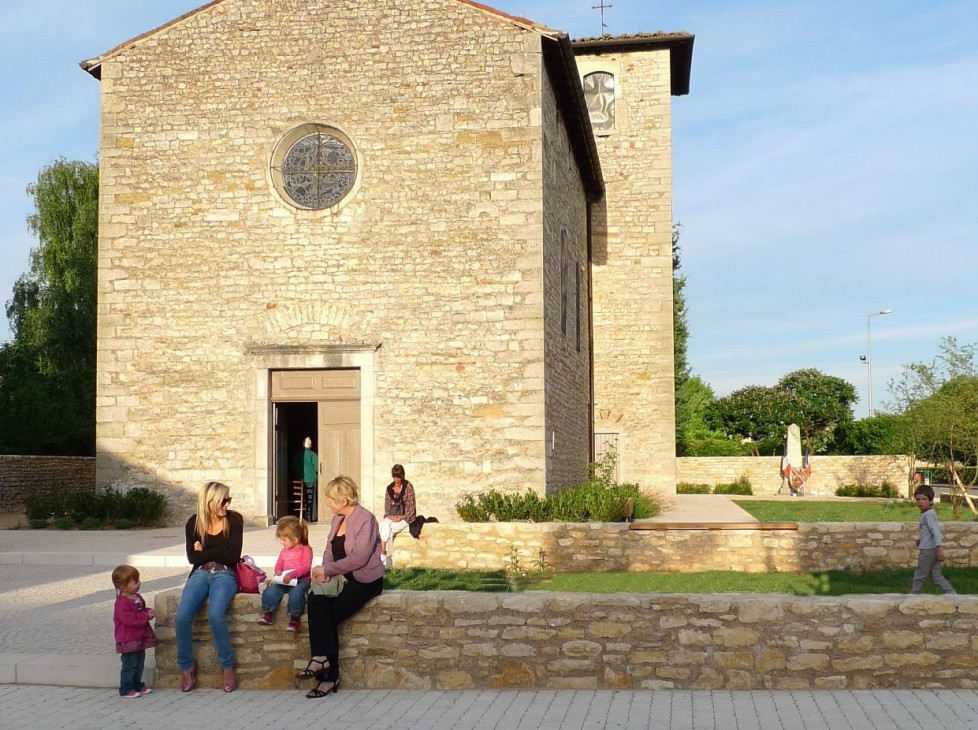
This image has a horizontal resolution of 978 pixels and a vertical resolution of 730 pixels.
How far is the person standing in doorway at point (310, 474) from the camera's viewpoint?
17094 mm

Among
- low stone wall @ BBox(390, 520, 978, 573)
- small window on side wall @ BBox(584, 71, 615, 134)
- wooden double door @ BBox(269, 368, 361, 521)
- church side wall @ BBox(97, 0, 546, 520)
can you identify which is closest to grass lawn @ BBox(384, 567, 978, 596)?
low stone wall @ BBox(390, 520, 978, 573)

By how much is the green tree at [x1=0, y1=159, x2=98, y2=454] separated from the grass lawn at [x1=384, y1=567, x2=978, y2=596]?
21.8 metres

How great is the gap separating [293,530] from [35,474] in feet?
68.1

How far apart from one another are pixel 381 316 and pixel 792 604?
1085cm

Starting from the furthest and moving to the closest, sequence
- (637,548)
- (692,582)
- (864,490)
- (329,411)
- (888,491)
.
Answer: (864,490) < (888,491) < (329,411) < (637,548) < (692,582)

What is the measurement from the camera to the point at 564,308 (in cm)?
1952

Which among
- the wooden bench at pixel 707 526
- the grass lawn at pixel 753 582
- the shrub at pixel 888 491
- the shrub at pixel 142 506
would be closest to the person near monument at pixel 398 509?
the grass lawn at pixel 753 582

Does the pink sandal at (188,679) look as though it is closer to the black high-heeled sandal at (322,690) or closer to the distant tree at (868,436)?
the black high-heeled sandal at (322,690)

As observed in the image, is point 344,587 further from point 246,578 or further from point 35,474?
point 35,474

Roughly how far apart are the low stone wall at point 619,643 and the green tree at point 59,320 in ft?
83.2

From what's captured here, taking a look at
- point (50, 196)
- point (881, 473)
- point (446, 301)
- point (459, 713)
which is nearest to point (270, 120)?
point (446, 301)

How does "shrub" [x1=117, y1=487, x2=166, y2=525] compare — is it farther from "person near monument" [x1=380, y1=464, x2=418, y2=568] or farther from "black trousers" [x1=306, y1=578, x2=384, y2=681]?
"black trousers" [x1=306, y1=578, x2=384, y2=681]

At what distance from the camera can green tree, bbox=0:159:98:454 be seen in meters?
31.6

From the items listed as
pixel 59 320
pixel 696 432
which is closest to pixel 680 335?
pixel 696 432
